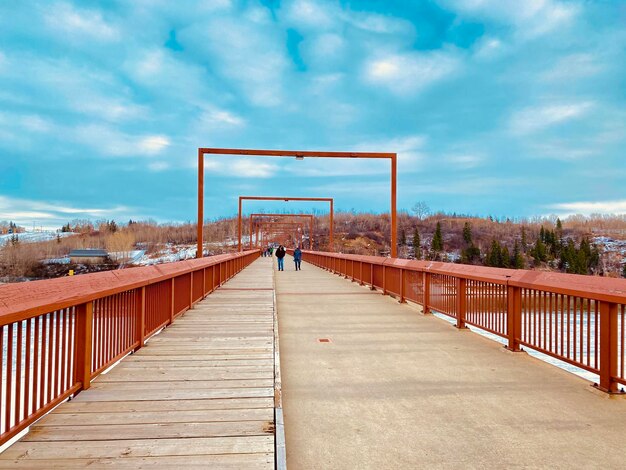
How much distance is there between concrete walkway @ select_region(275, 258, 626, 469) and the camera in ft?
8.98

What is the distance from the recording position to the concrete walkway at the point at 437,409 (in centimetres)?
274

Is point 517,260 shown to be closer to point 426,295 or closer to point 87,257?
point 87,257

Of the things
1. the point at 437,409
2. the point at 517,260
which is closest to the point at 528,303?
the point at 437,409

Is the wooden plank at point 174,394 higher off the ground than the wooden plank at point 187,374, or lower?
higher

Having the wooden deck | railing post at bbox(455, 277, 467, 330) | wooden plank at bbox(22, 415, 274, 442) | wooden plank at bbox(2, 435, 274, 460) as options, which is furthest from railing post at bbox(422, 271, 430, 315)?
wooden plank at bbox(2, 435, 274, 460)

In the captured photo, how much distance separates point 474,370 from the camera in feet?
15.1

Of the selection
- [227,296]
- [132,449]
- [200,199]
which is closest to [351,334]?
[132,449]

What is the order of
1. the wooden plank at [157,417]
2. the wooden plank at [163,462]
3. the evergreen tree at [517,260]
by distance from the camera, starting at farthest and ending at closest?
1. the evergreen tree at [517,260]
2. the wooden plank at [157,417]
3. the wooden plank at [163,462]

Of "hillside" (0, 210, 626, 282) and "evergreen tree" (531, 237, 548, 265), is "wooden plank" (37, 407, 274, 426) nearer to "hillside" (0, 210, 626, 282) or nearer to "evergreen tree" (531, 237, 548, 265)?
"hillside" (0, 210, 626, 282)

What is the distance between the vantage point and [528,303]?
5.01m

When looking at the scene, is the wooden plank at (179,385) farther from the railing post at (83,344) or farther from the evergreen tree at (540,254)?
the evergreen tree at (540,254)

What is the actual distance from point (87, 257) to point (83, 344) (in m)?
96.7

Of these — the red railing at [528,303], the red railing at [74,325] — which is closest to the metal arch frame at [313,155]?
the red railing at [528,303]

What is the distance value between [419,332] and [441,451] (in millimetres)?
4031
